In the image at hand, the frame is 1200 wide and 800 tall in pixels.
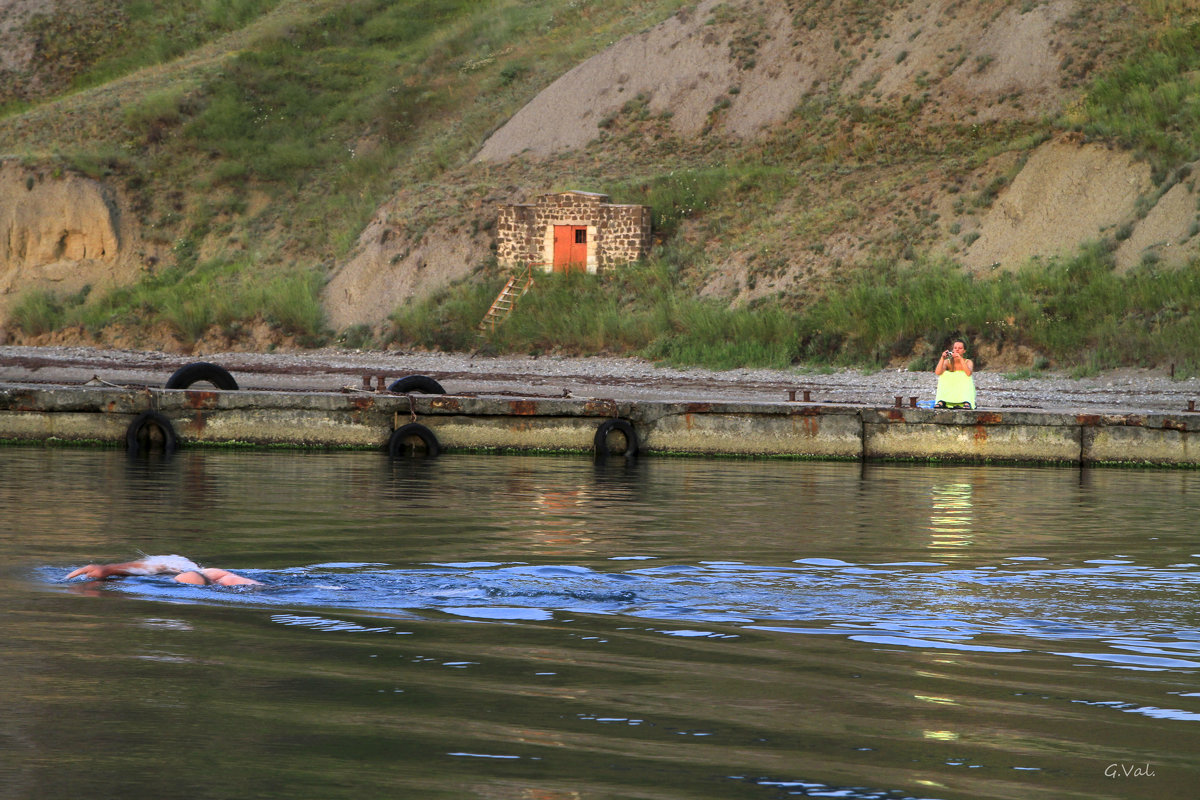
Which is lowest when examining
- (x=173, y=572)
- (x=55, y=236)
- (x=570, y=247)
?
(x=173, y=572)

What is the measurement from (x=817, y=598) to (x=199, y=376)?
15.8 m

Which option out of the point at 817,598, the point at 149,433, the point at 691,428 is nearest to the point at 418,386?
the point at 149,433

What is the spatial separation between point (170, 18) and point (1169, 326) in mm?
59397

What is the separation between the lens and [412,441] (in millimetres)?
21469

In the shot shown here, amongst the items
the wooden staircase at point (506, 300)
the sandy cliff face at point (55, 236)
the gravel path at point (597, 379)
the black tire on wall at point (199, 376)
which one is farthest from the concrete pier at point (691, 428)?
the sandy cliff face at point (55, 236)

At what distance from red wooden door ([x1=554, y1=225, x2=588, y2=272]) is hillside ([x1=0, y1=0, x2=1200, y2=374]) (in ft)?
7.44

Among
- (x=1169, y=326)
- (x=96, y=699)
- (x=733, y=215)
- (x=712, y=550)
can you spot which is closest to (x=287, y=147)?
(x=733, y=215)

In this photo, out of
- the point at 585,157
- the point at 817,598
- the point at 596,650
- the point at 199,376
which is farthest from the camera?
the point at 585,157

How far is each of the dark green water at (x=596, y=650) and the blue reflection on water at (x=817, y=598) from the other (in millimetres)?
35

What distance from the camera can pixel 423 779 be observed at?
566 cm

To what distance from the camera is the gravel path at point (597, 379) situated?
104 feet

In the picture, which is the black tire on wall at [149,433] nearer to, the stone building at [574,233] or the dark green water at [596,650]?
the dark green water at [596,650]

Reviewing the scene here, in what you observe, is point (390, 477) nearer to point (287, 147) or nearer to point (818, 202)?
point (818, 202)

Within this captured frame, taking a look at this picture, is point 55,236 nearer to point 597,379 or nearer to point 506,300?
point 506,300
